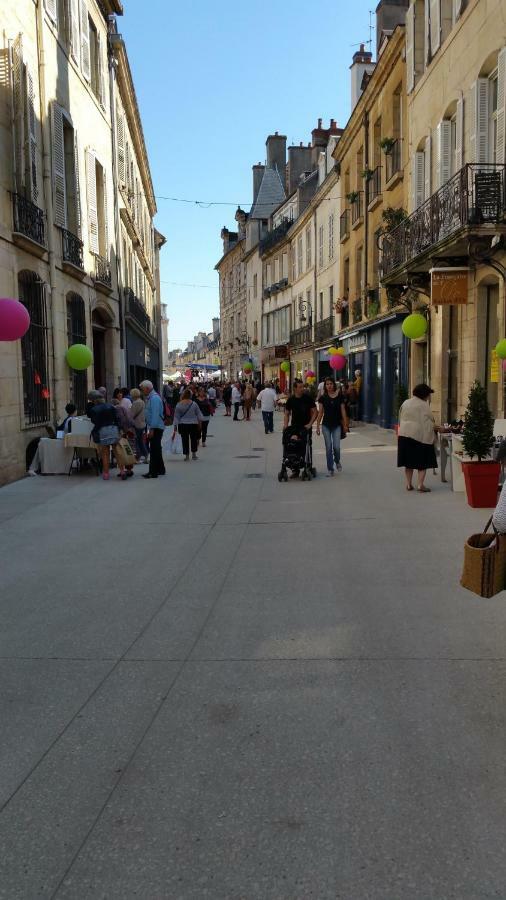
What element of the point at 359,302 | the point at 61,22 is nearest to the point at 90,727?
the point at 61,22

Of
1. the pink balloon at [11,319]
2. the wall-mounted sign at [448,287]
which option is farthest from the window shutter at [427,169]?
the pink balloon at [11,319]

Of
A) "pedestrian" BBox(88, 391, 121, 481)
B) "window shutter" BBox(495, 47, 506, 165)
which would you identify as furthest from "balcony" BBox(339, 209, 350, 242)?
"pedestrian" BBox(88, 391, 121, 481)

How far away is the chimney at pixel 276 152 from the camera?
57031mm

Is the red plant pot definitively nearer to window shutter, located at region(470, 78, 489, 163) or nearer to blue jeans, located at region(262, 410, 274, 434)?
window shutter, located at region(470, 78, 489, 163)

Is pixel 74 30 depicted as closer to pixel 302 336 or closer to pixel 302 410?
pixel 302 410

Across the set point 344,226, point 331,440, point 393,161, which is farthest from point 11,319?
point 344,226

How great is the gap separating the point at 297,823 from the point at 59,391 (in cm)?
1287

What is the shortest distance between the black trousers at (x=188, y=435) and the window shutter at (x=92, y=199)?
585cm

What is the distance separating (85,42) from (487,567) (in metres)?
18.2

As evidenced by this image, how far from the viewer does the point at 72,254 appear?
15.6 meters

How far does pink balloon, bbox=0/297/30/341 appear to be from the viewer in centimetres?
934

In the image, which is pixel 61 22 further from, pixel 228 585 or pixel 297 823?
pixel 297 823

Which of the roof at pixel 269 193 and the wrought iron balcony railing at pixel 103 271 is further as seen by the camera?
the roof at pixel 269 193

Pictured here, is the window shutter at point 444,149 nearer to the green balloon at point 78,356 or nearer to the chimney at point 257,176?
the green balloon at point 78,356
